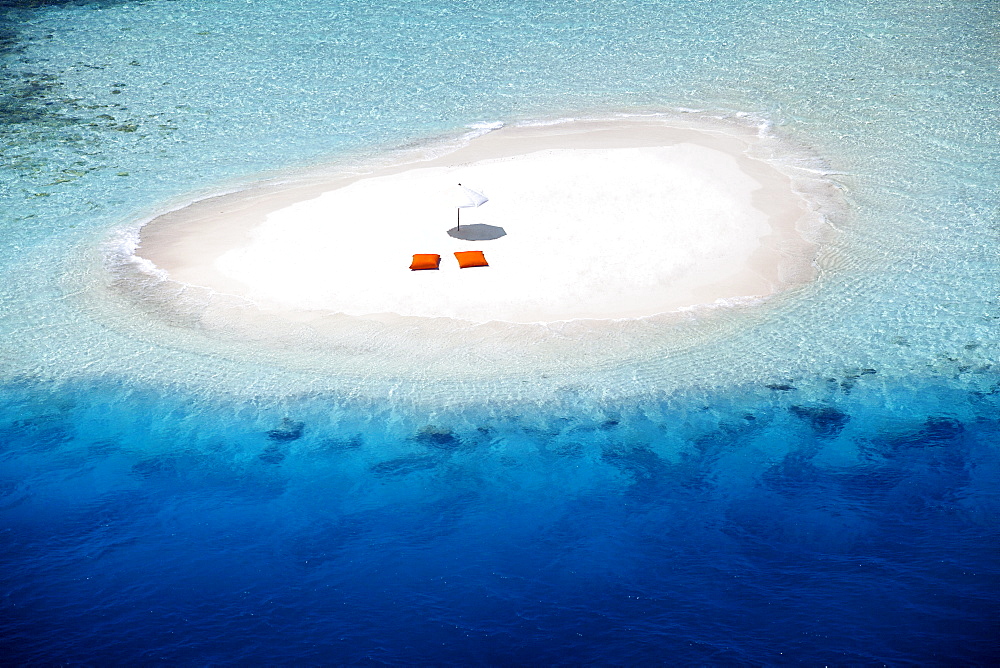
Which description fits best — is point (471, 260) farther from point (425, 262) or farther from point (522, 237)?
point (522, 237)

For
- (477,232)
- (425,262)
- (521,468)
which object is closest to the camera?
(521,468)

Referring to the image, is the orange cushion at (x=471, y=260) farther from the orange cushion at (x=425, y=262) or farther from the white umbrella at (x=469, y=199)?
the white umbrella at (x=469, y=199)

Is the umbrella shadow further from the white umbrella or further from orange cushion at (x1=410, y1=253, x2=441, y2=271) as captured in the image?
orange cushion at (x1=410, y1=253, x2=441, y2=271)

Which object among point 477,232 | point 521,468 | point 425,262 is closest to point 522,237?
point 477,232

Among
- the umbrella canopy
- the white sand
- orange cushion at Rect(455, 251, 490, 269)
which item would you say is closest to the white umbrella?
the umbrella canopy

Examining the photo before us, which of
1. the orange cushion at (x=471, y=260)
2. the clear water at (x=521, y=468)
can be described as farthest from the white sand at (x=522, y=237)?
the clear water at (x=521, y=468)

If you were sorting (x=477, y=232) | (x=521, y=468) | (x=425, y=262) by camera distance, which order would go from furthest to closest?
(x=477, y=232) → (x=425, y=262) → (x=521, y=468)

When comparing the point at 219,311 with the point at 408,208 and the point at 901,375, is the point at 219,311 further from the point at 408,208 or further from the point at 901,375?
the point at 901,375
